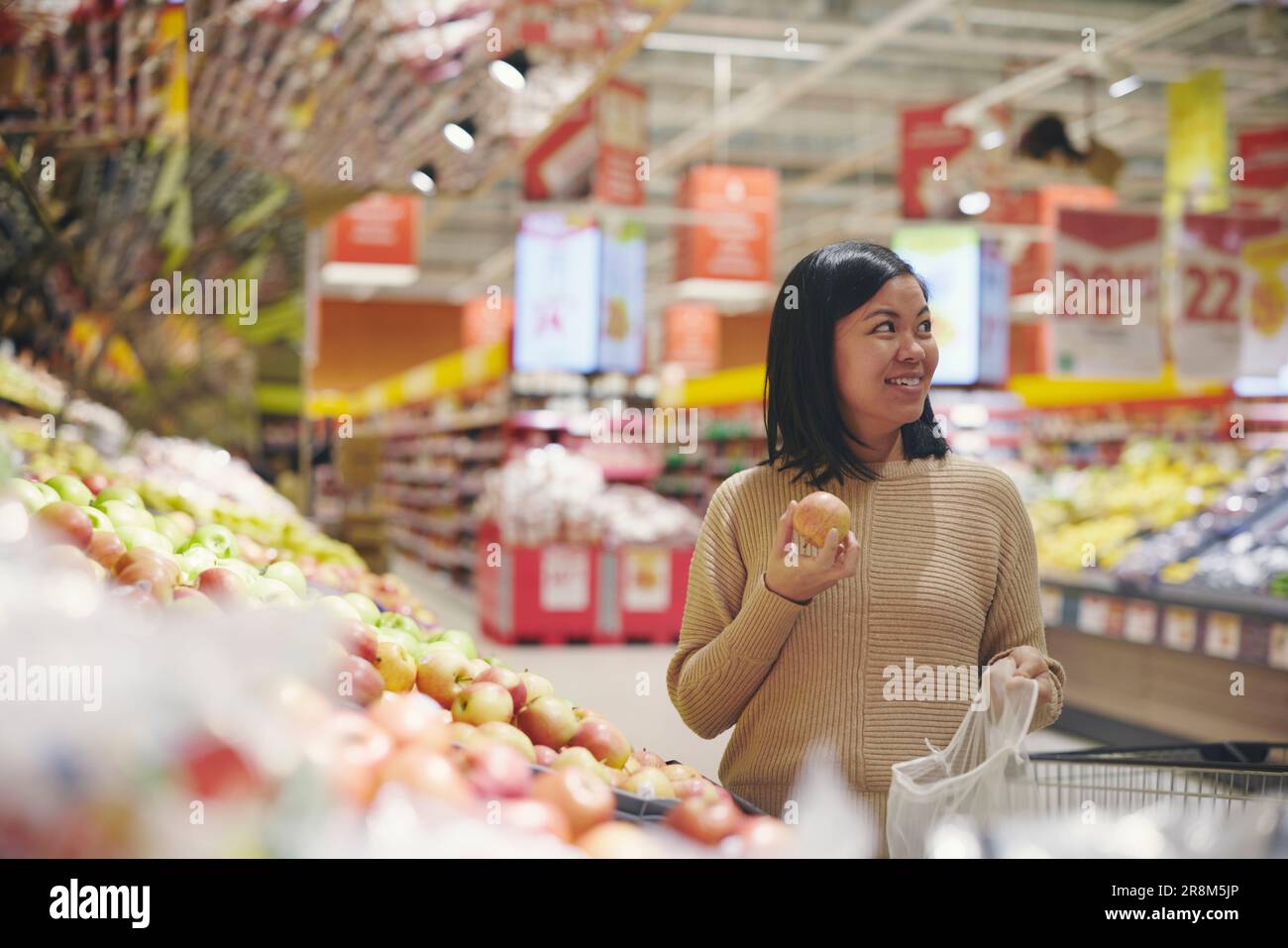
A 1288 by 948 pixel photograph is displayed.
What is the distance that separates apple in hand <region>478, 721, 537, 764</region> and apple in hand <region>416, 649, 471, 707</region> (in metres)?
0.20

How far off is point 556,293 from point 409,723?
30.4ft

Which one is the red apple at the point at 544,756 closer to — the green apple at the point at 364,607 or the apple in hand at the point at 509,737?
the apple in hand at the point at 509,737

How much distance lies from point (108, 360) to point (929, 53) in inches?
359

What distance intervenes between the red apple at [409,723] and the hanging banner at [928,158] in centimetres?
876

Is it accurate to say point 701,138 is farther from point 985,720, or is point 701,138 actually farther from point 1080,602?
point 985,720

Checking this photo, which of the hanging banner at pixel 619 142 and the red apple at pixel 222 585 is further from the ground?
the hanging banner at pixel 619 142

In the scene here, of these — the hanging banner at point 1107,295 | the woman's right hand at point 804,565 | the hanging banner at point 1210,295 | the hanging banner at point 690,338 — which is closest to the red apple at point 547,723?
the woman's right hand at point 804,565

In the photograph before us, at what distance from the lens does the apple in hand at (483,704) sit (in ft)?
6.07

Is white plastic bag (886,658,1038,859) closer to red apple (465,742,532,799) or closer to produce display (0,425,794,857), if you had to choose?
produce display (0,425,794,857)

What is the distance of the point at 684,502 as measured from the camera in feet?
52.9

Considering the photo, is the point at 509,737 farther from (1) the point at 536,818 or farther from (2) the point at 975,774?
(2) the point at 975,774
